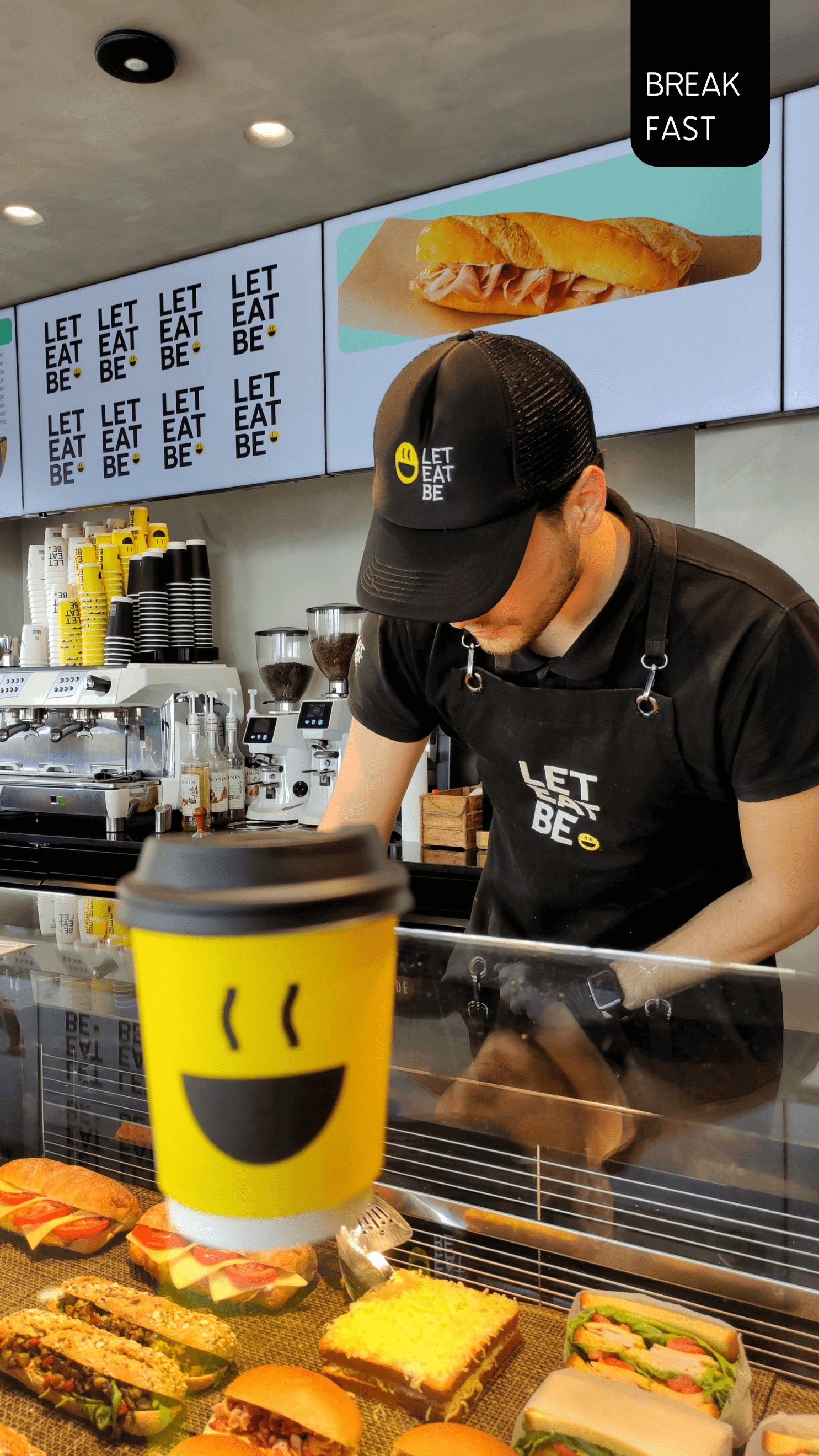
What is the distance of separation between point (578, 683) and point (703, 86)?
71.7 inches

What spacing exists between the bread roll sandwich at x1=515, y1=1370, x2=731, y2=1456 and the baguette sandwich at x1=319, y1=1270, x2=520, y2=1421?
6 cm

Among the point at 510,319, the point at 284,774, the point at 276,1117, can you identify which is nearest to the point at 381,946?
the point at 276,1117

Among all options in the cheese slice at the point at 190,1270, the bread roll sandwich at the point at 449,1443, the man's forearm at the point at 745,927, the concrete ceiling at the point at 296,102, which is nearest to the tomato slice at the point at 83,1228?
the cheese slice at the point at 190,1270

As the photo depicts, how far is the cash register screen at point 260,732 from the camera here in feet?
11.4

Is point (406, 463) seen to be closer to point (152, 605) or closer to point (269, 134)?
point (269, 134)

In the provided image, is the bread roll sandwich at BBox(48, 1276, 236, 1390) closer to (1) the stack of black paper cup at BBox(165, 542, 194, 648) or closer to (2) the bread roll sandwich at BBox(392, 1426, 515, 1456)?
(2) the bread roll sandwich at BBox(392, 1426, 515, 1456)

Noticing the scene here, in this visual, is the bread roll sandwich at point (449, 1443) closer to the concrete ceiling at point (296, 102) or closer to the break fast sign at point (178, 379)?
the concrete ceiling at point (296, 102)

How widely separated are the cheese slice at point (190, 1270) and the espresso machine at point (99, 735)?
2564 mm

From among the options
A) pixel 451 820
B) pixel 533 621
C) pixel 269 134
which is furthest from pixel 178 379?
pixel 533 621

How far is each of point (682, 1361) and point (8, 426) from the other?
4.03 metres

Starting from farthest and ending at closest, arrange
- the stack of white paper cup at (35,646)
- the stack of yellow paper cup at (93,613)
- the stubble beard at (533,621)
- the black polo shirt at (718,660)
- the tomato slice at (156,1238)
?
the stack of white paper cup at (35,646) → the stack of yellow paper cup at (93,613) → the black polo shirt at (718,660) → the stubble beard at (533,621) → the tomato slice at (156,1238)

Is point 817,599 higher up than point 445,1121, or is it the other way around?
point 817,599

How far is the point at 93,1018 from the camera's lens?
110 cm

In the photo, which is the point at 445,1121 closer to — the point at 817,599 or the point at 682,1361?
the point at 682,1361
